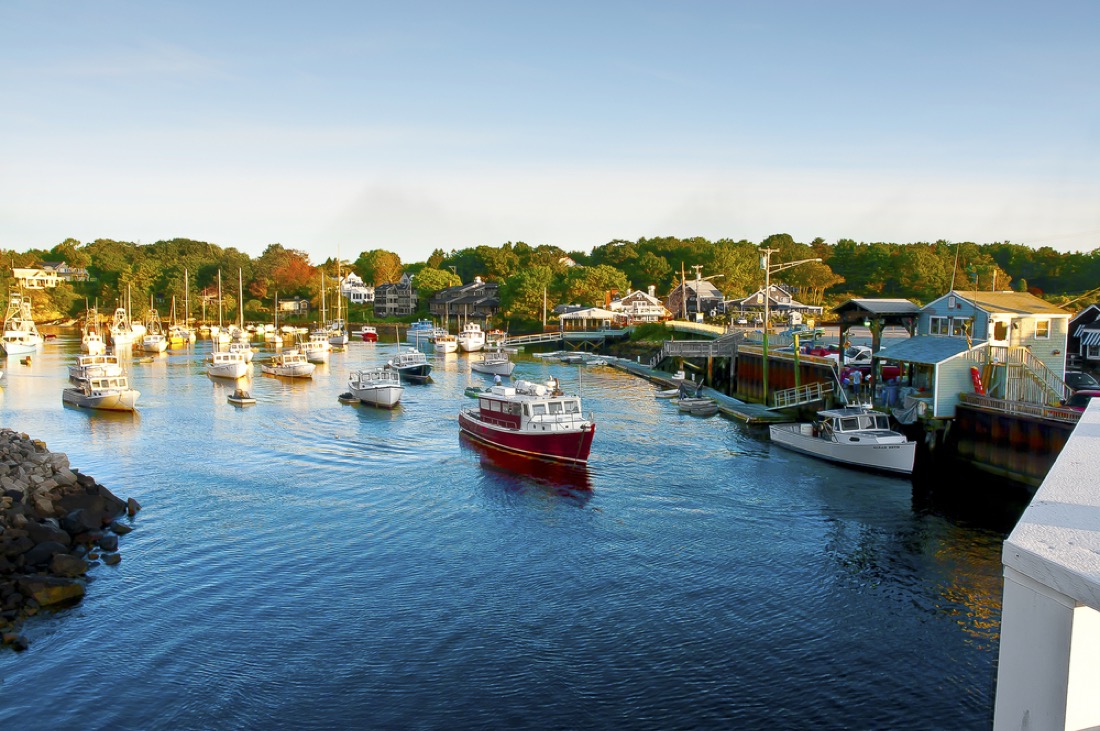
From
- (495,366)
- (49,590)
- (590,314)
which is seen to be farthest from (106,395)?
A: (590,314)

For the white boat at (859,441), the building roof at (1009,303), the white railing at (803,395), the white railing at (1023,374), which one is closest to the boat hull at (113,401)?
the white railing at (803,395)

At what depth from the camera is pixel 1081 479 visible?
11070 millimetres

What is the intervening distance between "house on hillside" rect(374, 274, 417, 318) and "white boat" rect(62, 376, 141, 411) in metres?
117

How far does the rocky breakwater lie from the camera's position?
22.5 m

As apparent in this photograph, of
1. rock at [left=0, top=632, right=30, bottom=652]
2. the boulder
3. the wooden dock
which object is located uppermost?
the wooden dock

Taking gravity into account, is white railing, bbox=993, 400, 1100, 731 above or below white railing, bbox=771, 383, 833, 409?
above

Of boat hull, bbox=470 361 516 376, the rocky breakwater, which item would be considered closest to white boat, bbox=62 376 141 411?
the rocky breakwater

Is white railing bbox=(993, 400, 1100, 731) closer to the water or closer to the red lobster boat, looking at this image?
the water

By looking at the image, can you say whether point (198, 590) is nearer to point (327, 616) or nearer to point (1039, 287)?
point (327, 616)

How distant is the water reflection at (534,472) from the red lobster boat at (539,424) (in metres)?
0.45

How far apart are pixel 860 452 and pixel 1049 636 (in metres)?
32.6

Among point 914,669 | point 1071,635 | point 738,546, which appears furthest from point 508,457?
point 1071,635

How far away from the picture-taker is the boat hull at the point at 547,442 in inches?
1565

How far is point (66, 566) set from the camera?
2444 centimetres
